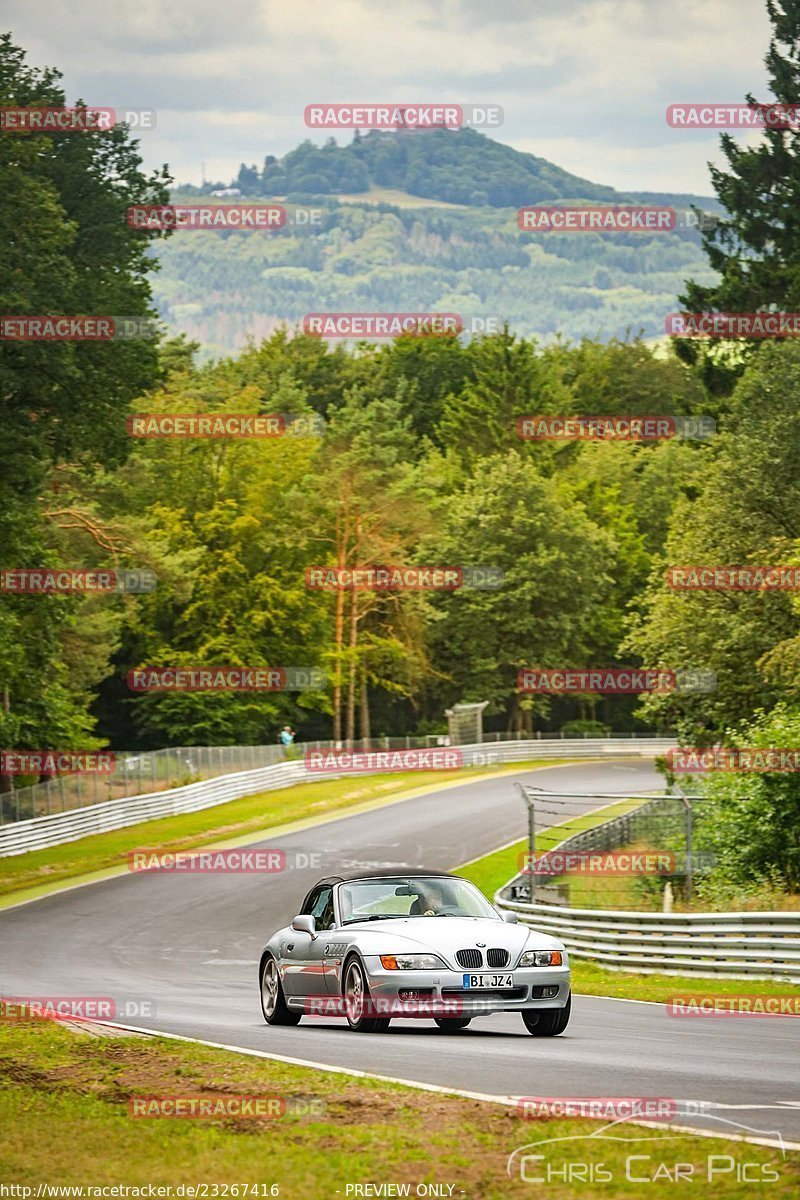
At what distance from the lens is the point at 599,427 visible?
111 m

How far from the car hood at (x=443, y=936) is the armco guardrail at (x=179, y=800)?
31229mm

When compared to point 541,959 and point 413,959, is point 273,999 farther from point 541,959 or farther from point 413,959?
point 541,959

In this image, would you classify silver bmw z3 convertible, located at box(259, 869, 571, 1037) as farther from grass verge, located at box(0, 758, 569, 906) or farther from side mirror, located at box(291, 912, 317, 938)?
grass verge, located at box(0, 758, 569, 906)

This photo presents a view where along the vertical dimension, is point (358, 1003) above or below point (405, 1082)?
below

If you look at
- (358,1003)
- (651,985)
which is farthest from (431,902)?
(651,985)

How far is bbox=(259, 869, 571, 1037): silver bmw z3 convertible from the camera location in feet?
43.5

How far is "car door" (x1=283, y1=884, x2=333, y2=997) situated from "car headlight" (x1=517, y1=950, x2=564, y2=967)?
6.29ft

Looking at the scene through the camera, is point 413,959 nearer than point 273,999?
Yes

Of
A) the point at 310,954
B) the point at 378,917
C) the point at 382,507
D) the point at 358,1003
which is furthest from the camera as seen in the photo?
the point at 382,507

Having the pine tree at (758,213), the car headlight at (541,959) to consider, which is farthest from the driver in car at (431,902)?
the pine tree at (758,213)

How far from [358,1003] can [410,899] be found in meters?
1.18

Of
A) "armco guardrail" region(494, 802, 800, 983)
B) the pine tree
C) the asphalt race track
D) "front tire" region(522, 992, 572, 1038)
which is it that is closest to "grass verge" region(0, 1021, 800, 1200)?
the asphalt race track

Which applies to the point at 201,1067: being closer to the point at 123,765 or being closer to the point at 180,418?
the point at 123,765

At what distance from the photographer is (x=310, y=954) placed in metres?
14.6
